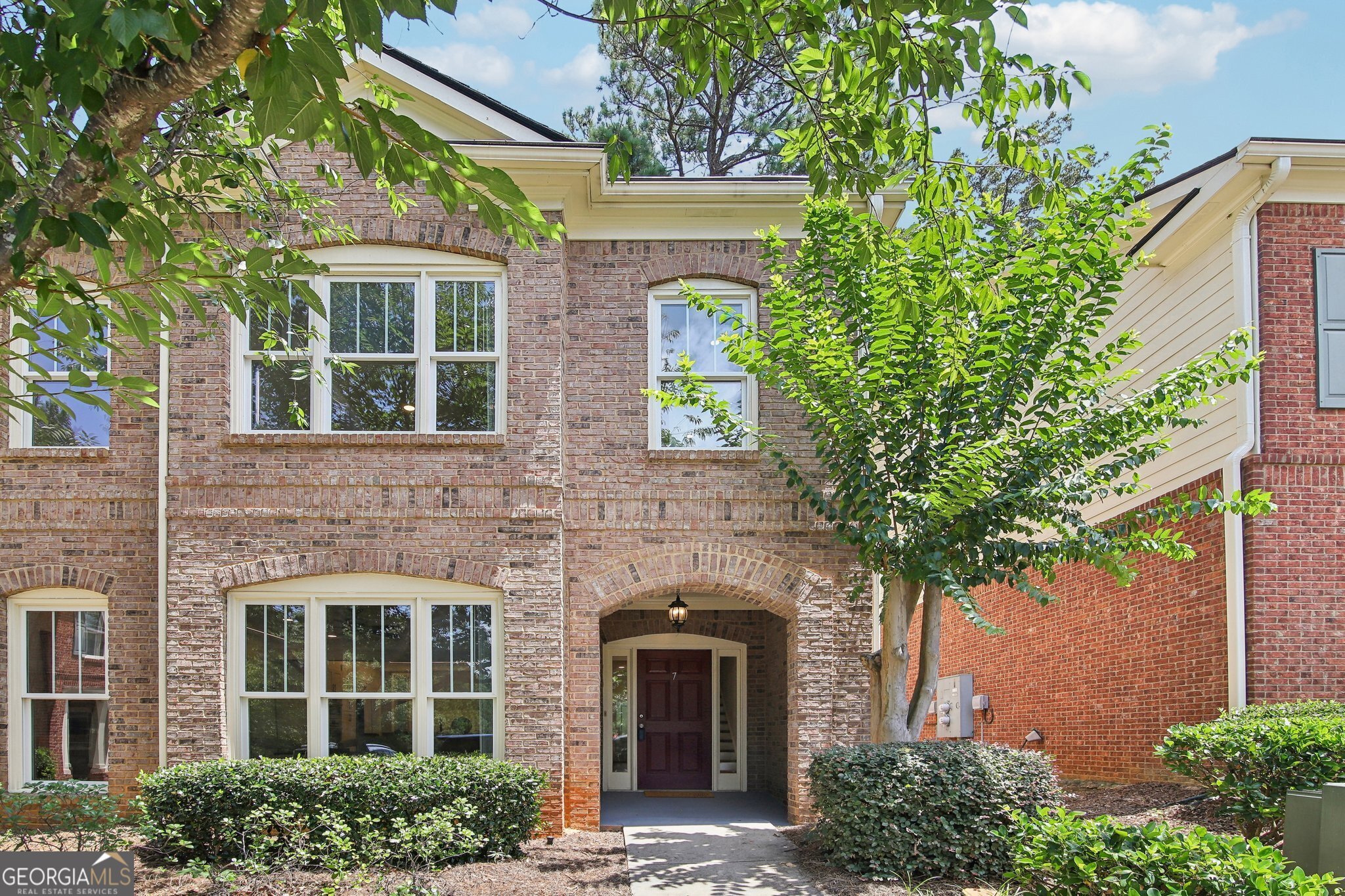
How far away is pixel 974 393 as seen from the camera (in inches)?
383

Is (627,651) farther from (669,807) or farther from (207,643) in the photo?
(207,643)

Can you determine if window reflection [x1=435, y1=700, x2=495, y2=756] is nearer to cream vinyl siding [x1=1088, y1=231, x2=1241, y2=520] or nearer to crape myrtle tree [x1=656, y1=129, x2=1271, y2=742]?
crape myrtle tree [x1=656, y1=129, x2=1271, y2=742]

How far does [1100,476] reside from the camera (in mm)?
9953

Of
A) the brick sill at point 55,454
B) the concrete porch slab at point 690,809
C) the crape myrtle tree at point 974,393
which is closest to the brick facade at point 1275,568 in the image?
the crape myrtle tree at point 974,393

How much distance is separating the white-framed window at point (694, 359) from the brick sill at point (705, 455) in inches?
5.4

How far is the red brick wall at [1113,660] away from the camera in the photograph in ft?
37.8

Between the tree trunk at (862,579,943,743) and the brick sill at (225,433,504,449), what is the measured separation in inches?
159

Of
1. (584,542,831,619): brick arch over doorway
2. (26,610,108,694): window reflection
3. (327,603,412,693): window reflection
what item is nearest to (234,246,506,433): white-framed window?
(327,603,412,693): window reflection

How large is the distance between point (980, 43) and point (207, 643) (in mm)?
8982

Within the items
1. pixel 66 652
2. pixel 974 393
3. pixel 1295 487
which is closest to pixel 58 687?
pixel 66 652

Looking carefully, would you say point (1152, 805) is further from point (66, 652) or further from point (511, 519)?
point (66, 652)

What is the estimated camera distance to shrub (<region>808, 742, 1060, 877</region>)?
8.94m

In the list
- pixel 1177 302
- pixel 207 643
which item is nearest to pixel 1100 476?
pixel 1177 302

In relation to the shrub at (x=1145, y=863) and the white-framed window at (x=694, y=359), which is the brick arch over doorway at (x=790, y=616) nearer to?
the white-framed window at (x=694, y=359)
